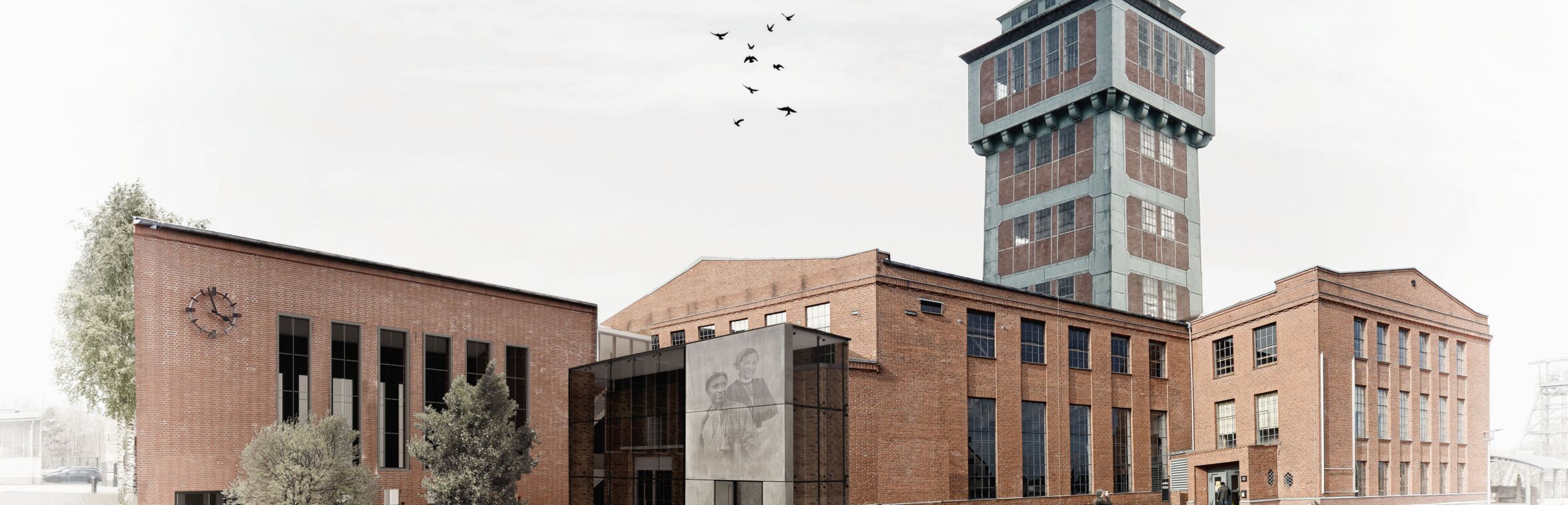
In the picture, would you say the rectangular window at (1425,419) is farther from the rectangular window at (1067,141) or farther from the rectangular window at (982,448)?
the rectangular window at (1067,141)

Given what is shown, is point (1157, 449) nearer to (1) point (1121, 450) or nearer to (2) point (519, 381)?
(1) point (1121, 450)

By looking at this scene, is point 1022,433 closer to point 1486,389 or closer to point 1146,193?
point 1486,389

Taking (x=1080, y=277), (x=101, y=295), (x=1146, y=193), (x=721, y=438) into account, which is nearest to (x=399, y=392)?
(x=721, y=438)

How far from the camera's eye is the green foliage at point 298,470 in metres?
30.0

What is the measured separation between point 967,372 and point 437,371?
18.3 metres

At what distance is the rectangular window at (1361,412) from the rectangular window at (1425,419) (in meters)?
4.10

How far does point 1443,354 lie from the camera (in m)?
47.6

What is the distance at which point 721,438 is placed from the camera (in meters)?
33.5

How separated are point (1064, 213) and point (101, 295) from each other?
156ft

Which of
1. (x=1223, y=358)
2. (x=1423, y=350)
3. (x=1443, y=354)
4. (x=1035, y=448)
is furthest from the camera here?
(x=1223, y=358)

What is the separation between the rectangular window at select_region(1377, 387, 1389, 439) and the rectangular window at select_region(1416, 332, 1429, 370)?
3038 millimetres

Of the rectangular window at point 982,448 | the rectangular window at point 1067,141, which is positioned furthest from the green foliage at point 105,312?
the rectangular window at point 1067,141

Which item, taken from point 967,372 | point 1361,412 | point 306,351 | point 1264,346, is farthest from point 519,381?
point 1361,412

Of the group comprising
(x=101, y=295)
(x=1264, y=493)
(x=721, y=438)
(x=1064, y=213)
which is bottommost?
(x=1264, y=493)
